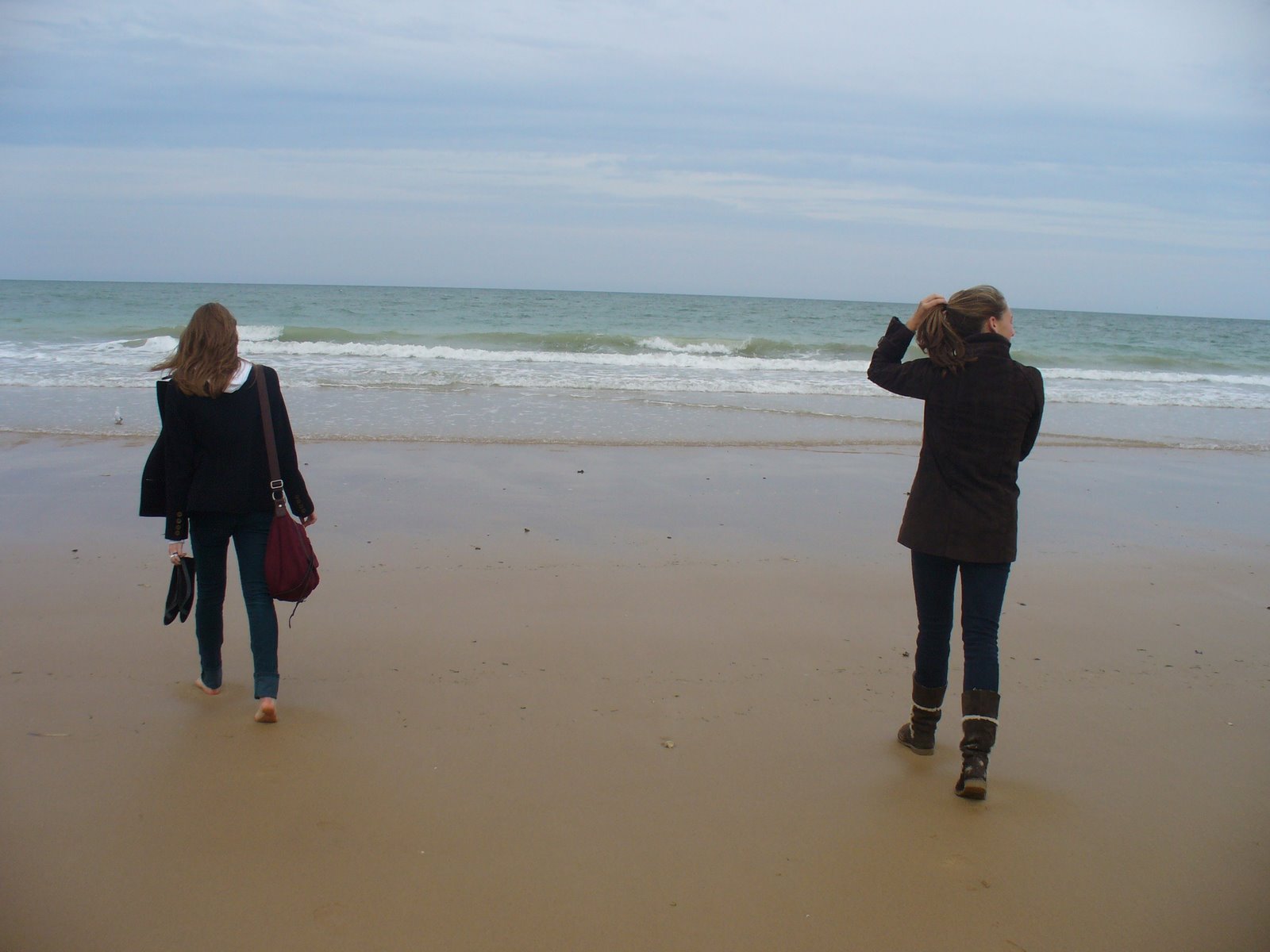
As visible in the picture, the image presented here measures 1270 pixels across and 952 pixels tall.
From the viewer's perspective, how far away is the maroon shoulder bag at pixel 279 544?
3.39 metres

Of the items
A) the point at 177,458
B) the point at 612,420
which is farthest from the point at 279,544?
the point at 612,420

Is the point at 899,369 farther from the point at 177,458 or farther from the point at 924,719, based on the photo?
the point at 177,458

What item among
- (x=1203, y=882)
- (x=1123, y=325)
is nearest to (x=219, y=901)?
(x=1203, y=882)

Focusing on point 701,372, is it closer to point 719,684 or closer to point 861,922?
point 719,684

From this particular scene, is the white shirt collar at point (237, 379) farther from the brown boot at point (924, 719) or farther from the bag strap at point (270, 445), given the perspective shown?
the brown boot at point (924, 719)

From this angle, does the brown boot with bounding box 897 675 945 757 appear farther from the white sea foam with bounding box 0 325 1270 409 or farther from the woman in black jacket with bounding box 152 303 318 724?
the white sea foam with bounding box 0 325 1270 409

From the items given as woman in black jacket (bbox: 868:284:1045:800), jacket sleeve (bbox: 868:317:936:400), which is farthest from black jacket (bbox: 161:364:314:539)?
woman in black jacket (bbox: 868:284:1045:800)

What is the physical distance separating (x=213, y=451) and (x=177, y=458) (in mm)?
130

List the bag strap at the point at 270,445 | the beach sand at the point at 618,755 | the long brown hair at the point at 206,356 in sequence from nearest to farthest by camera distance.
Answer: the beach sand at the point at 618,755, the long brown hair at the point at 206,356, the bag strap at the point at 270,445

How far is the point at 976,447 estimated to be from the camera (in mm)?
3045

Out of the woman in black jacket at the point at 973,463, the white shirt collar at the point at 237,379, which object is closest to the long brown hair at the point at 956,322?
the woman in black jacket at the point at 973,463

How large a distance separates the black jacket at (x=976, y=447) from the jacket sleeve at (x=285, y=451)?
7.27ft

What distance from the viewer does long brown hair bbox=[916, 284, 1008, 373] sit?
9.95ft

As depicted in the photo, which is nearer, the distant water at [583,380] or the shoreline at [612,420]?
the shoreline at [612,420]
